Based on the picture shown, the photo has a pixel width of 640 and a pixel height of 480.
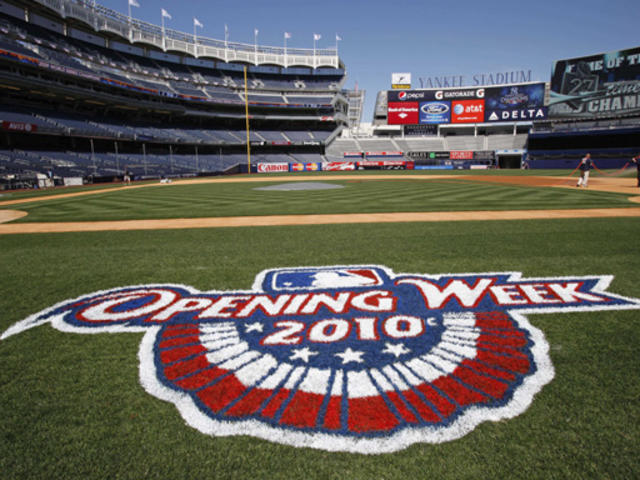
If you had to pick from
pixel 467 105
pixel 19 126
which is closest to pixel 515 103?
pixel 467 105

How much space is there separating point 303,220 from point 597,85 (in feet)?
189

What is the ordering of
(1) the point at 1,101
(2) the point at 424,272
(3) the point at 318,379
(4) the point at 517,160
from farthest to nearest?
(4) the point at 517,160 < (1) the point at 1,101 < (2) the point at 424,272 < (3) the point at 318,379

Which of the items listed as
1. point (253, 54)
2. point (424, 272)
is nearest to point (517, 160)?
point (253, 54)

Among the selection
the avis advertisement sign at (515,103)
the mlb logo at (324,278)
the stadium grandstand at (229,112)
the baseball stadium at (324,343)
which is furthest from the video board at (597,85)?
the mlb logo at (324,278)

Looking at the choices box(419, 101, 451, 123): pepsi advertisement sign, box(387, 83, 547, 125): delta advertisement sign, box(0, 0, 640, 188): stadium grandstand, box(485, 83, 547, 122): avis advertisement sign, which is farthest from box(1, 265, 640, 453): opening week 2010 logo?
box(419, 101, 451, 123): pepsi advertisement sign

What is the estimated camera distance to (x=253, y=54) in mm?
69750

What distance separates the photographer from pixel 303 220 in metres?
10.2

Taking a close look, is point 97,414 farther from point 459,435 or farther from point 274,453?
point 459,435

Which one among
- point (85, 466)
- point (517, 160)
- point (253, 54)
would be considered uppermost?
point (253, 54)

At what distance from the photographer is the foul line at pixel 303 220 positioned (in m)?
9.50

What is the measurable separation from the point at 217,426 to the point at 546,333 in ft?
8.92

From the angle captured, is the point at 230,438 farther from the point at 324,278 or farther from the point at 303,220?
the point at 303,220

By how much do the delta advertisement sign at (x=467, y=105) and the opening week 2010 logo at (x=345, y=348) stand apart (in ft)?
214

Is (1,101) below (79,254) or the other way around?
the other way around
